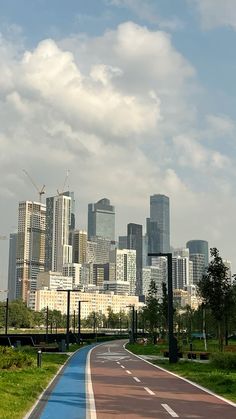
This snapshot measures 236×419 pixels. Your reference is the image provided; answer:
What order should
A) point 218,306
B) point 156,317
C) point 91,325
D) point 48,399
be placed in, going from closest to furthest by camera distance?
point 48,399 → point 218,306 → point 156,317 → point 91,325

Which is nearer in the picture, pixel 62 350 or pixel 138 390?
pixel 138 390

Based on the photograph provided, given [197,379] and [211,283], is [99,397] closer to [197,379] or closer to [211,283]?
[197,379]

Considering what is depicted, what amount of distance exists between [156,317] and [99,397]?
180 ft

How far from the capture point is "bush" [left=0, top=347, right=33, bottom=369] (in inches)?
938

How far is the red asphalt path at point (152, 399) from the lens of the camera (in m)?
13.4

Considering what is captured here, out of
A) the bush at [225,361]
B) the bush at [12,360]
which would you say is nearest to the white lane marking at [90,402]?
the bush at [12,360]

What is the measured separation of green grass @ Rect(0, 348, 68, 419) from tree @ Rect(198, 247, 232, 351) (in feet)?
47.1

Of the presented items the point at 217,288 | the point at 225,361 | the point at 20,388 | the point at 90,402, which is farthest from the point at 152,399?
the point at 217,288

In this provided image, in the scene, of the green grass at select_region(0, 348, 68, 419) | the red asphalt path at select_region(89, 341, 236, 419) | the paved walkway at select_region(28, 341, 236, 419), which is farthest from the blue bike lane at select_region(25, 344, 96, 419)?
the red asphalt path at select_region(89, 341, 236, 419)

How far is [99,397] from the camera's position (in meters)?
16.6

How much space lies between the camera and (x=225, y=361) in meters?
26.0

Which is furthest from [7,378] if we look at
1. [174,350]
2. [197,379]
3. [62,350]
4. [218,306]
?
[62,350]

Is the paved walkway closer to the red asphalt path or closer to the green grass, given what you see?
the red asphalt path

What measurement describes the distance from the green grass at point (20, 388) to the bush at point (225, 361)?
27.3 ft
